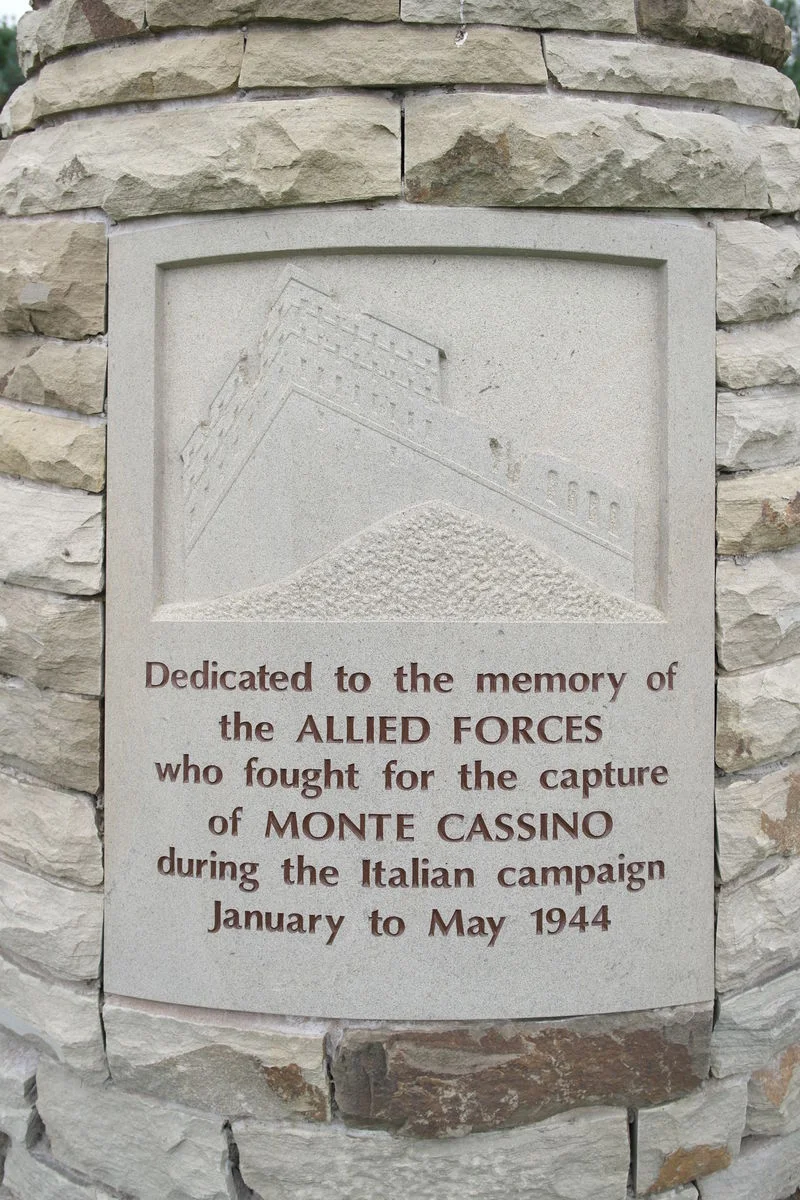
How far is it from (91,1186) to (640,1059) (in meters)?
1.48

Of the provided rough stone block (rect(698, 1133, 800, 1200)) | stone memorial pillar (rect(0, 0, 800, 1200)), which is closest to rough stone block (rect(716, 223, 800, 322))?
stone memorial pillar (rect(0, 0, 800, 1200))

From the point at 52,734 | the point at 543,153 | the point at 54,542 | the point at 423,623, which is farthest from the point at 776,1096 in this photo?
the point at 543,153

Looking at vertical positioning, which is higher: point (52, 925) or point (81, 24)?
point (81, 24)

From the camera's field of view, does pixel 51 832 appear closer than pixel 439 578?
No

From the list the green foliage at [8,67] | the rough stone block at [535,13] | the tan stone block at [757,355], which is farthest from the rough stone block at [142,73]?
the green foliage at [8,67]

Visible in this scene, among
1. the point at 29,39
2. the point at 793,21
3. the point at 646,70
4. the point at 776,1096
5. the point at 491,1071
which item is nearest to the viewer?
the point at 491,1071

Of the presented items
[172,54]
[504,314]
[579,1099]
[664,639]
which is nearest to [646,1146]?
[579,1099]

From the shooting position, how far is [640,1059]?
240cm

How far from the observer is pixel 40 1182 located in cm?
260

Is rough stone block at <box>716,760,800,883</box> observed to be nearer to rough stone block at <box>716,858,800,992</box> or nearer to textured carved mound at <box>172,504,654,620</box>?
rough stone block at <box>716,858,800,992</box>

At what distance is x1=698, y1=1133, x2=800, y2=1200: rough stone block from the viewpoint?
2.53 m

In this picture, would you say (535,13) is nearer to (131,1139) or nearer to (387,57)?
(387,57)

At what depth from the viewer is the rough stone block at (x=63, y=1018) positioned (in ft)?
8.19

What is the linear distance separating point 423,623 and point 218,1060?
1.21 metres
